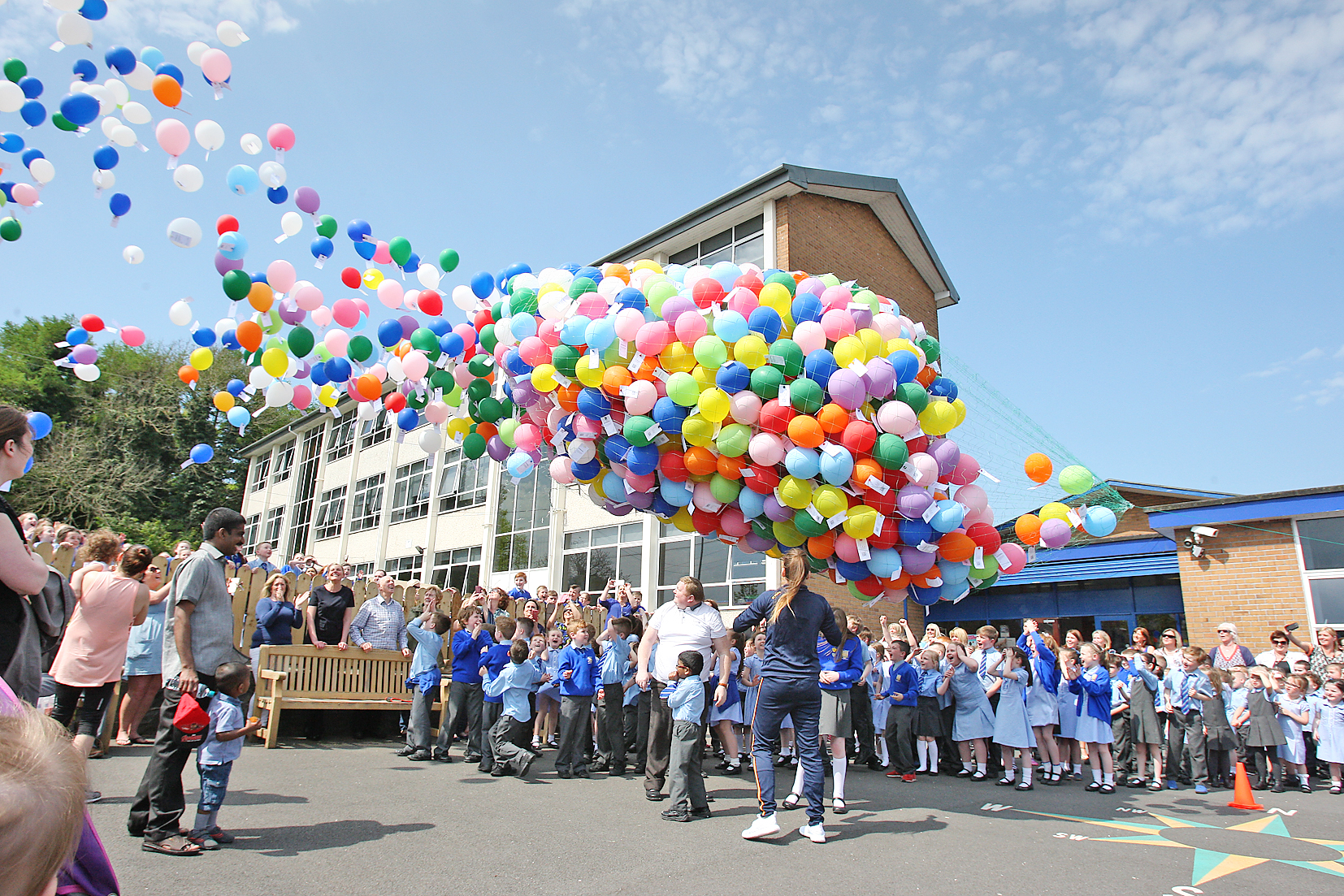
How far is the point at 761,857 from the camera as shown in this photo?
484cm

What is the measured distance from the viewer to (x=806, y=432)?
18.4 ft

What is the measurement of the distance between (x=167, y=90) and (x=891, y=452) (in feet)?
20.1

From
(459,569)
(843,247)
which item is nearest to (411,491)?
(459,569)

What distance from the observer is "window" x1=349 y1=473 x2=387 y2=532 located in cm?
2792

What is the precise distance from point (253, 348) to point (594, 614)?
7107 millimetres

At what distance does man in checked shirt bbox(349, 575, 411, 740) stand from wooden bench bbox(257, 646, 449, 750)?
14cm

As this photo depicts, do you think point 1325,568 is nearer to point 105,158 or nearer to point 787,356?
point 787,356

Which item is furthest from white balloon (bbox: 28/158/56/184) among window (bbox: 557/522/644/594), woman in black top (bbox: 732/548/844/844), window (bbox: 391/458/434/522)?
window (bbox: 391/458/434/522)

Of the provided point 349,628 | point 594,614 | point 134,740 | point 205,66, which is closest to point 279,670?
point 349,628

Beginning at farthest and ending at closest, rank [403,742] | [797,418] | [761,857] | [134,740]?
[403,742], [134,740], [797,418], [761,857]

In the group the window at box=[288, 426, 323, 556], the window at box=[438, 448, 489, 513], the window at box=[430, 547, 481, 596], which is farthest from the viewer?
the window at box=[288, 426, 323, 556]

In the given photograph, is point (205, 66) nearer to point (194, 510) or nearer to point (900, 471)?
point (900, 471)

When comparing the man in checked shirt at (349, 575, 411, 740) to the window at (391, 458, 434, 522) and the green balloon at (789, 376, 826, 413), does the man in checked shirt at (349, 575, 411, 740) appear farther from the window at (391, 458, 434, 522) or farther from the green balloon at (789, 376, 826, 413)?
the window at (391, 458, 434, 522)

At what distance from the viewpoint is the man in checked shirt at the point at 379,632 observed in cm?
952
